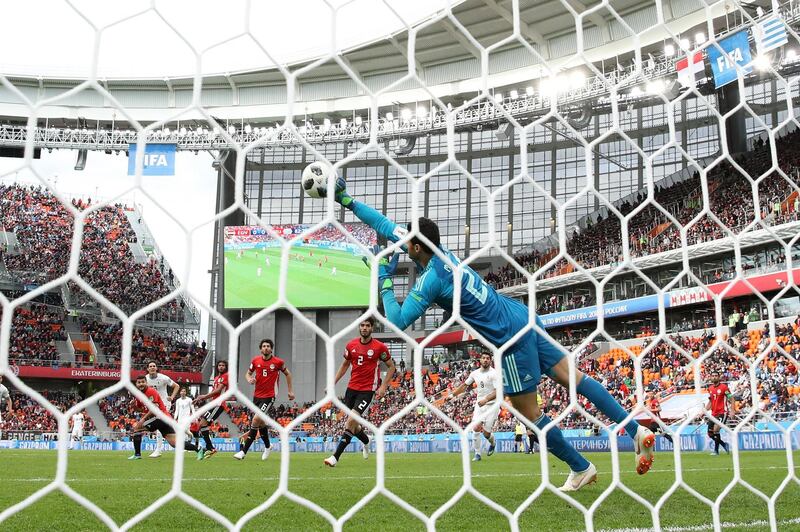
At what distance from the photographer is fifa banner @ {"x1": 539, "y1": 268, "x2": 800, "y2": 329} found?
19031 mm

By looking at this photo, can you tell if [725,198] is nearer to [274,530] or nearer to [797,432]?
[797,432]

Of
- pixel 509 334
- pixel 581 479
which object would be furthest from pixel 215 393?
pixel 509 334

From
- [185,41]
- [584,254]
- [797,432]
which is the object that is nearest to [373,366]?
[185,41]

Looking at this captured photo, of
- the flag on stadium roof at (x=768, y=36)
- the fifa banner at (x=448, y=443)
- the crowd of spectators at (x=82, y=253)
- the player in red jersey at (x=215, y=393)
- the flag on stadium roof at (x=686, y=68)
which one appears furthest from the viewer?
the crowd of spectators at (x=82, y=253)

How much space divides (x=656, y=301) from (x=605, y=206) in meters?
9.40

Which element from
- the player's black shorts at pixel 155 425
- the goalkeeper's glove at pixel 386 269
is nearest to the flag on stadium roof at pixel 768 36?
the goalkeeper's glove at pixel 386 269

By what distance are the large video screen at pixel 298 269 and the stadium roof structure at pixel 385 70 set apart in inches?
206

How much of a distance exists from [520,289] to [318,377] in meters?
10.5

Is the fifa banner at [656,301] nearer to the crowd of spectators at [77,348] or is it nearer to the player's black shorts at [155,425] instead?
the player's black shorts at [155,425]

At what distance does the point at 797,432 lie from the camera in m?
12.2

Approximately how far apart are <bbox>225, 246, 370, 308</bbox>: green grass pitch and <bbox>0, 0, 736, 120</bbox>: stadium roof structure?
5921 mm

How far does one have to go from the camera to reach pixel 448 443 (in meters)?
18.3

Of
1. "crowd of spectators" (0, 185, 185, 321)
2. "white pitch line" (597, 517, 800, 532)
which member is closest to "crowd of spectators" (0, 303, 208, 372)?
"crowd of spectators" (0, 185, 185, 321)

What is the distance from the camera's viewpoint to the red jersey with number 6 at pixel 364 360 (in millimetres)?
7812
